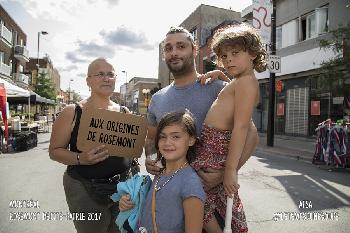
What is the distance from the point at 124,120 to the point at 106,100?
0.48m

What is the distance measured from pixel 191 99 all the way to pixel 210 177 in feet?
2.27

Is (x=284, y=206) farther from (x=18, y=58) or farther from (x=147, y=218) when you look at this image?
(x=18, y=58)

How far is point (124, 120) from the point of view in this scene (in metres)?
2.96

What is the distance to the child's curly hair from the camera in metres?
2.36

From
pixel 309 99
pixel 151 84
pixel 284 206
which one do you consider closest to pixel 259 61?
pixel 284 206

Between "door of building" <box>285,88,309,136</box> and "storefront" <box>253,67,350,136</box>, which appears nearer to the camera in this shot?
"storefront" <box>253,67,350,136</box>

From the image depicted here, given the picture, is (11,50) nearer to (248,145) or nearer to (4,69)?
(4,69)

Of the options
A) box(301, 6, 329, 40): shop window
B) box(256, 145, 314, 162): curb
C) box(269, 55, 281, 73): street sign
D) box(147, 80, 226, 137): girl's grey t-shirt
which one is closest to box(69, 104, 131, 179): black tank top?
box(147, 80, 226, 137): girl's grey t-shirt

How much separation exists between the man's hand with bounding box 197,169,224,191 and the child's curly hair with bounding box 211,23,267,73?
0.79m

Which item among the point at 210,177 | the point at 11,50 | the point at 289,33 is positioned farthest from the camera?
the point at 11,50

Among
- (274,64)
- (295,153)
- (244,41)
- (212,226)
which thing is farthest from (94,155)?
(274,64)

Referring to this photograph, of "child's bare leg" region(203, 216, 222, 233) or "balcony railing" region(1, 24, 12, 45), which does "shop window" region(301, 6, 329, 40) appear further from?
"balcony railing" region(1, 24, 12, 45)

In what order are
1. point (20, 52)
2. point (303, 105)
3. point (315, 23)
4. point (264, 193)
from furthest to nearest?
point (20, 52)
point (303, 105)
point (315, 23)
point (264, 193)

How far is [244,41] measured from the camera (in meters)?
2.37
